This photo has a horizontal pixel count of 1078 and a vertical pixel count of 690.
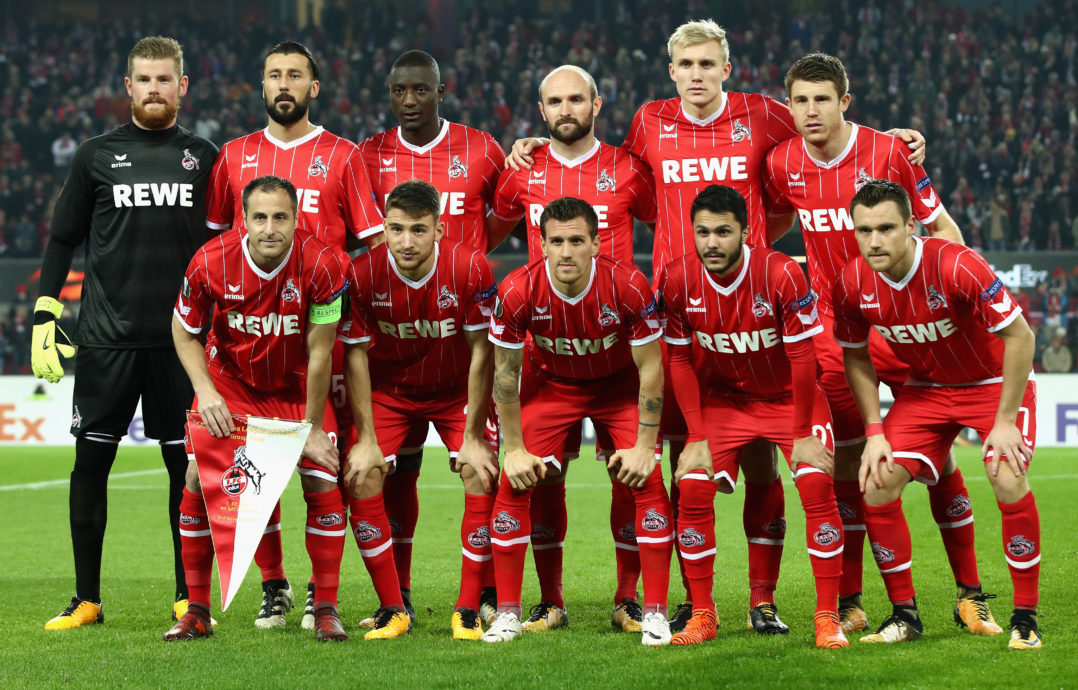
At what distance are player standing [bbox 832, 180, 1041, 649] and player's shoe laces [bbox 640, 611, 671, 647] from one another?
0.83 metres

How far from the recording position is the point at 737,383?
17.2 ft

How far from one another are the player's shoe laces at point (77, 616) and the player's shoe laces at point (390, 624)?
1.33m

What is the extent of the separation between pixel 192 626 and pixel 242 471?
0.68 m

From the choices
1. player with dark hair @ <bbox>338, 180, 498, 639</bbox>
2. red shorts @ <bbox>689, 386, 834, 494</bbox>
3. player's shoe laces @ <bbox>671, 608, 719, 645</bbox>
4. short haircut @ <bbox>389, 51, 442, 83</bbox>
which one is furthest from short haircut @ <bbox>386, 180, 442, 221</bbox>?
player's shoe laces @ <bbox>671, 608, 719, 645</bbox>

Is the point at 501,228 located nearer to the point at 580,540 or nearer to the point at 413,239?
the point at 413,239

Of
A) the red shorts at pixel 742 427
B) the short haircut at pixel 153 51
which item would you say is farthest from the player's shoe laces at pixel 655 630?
the short haircut at pixel 153 51

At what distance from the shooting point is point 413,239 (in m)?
5.16

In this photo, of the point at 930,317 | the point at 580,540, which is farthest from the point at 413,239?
the point at 580,540

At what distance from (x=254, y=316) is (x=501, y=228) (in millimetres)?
1499

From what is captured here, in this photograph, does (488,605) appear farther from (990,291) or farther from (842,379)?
(990,291)

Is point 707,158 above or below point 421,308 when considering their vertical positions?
above

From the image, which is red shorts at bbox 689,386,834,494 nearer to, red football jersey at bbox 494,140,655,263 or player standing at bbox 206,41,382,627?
red football jersey at bbox 494,140,655,263

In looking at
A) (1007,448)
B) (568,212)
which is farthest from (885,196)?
(568,212)

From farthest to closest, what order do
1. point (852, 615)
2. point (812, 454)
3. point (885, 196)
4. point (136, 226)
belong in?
point (136, 226), point (852, 615), point (812, 454), point (885, 196)
